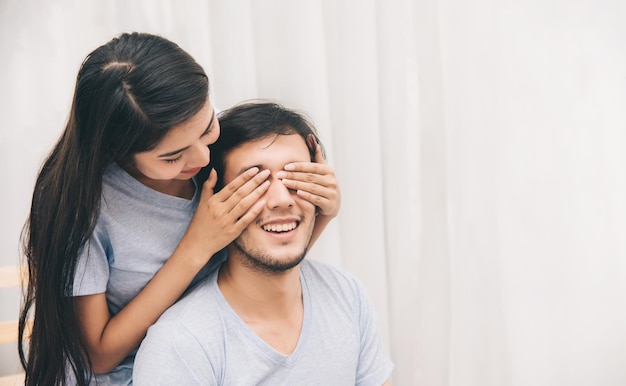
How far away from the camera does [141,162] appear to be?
1.14 meters

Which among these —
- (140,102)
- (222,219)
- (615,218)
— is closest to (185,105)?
(140,102)

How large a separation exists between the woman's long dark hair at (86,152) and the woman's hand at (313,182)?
0.23 metres

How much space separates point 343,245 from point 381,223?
11 centimetres

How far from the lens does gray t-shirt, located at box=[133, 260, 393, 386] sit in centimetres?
115

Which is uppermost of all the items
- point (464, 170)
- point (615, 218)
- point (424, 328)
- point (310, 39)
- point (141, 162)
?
point (310, 39)

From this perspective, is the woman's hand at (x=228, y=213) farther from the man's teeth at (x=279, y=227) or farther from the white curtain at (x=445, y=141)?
the white curtain at (x=445, y=141)

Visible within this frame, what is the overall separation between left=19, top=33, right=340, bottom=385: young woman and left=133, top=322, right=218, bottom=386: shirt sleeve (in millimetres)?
66

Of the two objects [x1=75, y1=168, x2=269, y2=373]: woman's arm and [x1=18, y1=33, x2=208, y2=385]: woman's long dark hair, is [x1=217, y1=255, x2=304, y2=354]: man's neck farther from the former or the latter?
[x1=18, y1=33, x2=208, y2=385]: woman's long dark hair

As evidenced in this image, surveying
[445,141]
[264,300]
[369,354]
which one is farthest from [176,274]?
[445,141]

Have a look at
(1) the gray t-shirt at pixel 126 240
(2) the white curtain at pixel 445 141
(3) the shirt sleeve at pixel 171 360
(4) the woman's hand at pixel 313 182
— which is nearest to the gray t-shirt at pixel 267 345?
(3) the shirt sleeve at pixel 171 360

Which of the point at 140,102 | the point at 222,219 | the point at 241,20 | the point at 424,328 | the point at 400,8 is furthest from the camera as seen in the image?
the point at 424,328

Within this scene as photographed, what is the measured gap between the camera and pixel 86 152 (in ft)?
3.65

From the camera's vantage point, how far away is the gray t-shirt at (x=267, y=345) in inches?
45.4

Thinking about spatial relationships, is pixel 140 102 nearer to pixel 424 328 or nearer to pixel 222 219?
pixel 222 219
